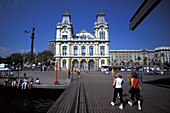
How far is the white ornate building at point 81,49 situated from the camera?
4731cm

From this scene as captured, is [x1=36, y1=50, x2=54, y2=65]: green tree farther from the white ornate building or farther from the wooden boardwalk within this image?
the wooden boardwalk

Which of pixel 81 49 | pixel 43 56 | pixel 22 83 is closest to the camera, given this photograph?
pixel 22 83

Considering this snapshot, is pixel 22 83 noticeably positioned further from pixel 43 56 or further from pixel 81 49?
pixel 43 56

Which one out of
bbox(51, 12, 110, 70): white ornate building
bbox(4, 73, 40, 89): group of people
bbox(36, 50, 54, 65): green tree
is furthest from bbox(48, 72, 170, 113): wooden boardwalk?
bbox(36, 50, 54, 65): green tree

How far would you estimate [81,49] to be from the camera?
4853cm

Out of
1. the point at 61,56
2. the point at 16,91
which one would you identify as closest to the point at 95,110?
the point at 16,91

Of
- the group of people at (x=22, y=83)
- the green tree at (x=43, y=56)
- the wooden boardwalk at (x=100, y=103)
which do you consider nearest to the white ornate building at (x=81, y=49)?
the green tree at (x=43, y=56)

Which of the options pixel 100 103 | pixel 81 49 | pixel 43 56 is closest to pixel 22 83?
pixel 100 103

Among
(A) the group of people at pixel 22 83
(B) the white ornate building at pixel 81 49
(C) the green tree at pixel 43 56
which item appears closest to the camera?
(A) the group of people at pixel 22 83

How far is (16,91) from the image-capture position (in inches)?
475

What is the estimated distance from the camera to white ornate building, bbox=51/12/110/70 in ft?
155

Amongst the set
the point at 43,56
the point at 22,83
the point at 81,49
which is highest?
the point at 81,49

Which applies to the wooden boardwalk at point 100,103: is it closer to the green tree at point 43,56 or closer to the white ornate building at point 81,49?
the white ornate building at point 81,49

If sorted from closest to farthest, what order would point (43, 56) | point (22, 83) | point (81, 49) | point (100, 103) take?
point (100, 103) → point (22, 83) → point (81, 49) → point (43, 56)
